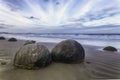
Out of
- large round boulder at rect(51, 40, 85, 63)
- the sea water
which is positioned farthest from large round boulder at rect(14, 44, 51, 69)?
the sea water

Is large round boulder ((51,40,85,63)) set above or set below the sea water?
above

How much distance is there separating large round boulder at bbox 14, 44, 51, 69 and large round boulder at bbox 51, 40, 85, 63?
0.73 m

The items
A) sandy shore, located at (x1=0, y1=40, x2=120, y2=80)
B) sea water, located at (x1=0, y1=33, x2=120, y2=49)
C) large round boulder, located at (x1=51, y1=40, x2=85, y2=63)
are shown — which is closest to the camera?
sandy shore, located at (x1=0, y1=40, x2=120, y2=80)

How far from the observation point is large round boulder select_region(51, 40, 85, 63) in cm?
617

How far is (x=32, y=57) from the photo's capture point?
5.33m

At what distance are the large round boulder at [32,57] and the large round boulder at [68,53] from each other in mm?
729

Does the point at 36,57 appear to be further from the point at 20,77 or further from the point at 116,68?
the point at 116,68

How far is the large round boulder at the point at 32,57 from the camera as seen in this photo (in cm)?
527

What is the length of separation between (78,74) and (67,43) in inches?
70.2

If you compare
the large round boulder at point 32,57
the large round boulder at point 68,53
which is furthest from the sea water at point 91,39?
the large round boulder at point 32,57

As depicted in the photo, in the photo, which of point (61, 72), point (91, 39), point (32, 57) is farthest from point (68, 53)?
point (91, 39)

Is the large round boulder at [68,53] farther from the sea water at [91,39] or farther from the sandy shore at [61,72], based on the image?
the sea water at [91,39]

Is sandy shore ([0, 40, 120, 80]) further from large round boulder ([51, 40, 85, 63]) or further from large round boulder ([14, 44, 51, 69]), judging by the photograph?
large round boulder ([51, 40, 85, 63])

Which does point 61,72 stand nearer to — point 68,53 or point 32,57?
point 32,57
